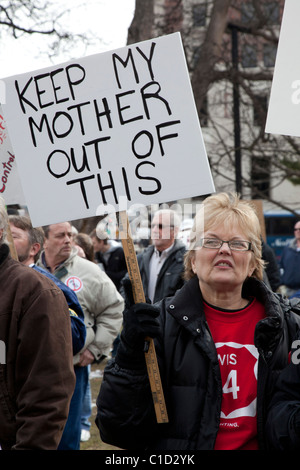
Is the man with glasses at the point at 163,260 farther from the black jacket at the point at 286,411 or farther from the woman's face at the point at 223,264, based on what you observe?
the black jacket at the point at 286,411

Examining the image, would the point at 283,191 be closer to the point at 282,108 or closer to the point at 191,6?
the point at 191,6

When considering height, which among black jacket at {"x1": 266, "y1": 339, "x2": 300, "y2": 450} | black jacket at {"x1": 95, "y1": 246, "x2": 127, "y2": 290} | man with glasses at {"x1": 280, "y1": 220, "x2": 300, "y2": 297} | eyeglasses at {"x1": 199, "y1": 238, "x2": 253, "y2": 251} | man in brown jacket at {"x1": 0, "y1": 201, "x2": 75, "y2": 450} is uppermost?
eyeglasses at {"x1": 199, "y1": 238, "x2": 253, "y2": 251}

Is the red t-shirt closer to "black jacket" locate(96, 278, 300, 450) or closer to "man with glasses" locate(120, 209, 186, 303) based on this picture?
"black jacket" locate(96, 278, 300, 450)

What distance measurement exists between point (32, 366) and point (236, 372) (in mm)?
740

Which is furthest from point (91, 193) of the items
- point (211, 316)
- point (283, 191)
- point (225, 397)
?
point (283, 191)

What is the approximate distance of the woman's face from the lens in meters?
2.54

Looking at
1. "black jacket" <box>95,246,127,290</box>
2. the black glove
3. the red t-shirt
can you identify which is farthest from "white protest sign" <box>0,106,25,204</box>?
"black jacket" <box>95,246,127,290</box>

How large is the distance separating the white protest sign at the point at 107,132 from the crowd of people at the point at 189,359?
26cm

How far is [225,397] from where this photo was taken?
7.79 feet

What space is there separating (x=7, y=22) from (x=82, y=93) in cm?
937

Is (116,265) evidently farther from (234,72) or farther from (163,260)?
(234,72)

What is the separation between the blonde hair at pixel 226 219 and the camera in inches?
102

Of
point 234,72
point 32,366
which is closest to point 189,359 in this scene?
point 32,366

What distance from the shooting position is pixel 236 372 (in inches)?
94.6
